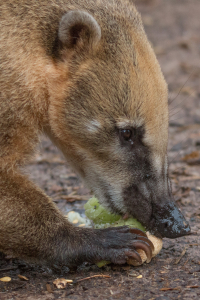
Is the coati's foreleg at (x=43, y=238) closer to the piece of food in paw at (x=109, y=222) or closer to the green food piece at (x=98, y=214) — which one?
the piece of food in paw at (x=109, y=222)

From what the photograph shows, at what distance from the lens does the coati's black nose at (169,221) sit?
14.2 ft

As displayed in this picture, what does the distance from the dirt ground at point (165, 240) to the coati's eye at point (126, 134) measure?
41.9 inches

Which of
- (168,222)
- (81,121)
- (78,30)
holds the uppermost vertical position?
(78,30)

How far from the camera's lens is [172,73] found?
38.4 ft

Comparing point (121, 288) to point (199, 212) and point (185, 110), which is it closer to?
point (199, 212)

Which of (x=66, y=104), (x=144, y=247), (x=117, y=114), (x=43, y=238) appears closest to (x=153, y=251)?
(x=144, y=247)

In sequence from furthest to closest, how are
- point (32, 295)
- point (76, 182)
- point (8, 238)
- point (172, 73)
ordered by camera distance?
point (172, 73) → point (76, 182) → point (8, 238) → point (32, 295)

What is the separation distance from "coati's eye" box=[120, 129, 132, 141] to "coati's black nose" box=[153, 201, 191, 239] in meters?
0.75

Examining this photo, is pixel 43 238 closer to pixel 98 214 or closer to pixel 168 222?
pixel 98 214

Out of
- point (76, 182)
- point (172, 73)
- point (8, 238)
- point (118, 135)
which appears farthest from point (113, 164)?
point (172, 73)

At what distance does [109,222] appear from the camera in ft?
16.6

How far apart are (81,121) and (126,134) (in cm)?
47

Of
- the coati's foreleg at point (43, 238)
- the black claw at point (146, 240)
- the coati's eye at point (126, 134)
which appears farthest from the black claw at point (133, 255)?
the coati's eye at point (126, 134)

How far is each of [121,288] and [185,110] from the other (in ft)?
21.7
